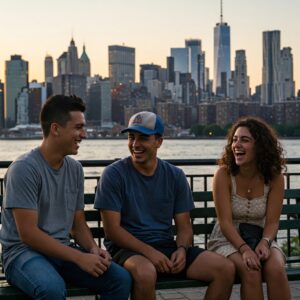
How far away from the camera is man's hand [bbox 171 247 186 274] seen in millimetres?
4262

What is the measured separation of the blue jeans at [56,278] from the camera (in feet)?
12.3

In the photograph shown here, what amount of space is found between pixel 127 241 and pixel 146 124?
0.72m

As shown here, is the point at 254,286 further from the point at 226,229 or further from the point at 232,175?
the point at 232,175

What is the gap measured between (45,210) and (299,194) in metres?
2.09

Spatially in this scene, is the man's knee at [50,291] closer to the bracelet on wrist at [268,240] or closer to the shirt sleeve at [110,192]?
the shirt sleeve at [110,192]

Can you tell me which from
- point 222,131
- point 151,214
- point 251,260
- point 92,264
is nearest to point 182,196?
point 151,214

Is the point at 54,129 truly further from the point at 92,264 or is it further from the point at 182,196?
the point at 182,196

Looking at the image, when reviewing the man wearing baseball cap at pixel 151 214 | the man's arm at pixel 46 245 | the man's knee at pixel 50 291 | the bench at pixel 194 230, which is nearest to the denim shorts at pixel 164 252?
the man wearing baseball cap at pixel 151 214

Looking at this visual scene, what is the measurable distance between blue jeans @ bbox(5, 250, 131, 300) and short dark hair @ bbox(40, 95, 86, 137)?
740 mm

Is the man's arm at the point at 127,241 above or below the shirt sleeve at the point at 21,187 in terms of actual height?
below

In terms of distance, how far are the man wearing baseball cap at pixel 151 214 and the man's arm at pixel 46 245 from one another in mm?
287

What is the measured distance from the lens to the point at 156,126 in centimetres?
438

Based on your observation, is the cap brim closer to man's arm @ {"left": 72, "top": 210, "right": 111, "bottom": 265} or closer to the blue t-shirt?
the blue t-shirt

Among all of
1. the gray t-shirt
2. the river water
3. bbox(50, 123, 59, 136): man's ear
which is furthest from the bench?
the river water
